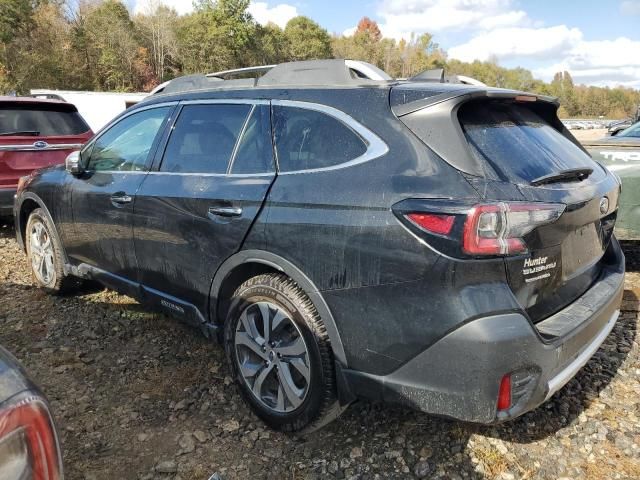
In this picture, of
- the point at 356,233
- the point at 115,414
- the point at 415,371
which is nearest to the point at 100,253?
the point at 115,414

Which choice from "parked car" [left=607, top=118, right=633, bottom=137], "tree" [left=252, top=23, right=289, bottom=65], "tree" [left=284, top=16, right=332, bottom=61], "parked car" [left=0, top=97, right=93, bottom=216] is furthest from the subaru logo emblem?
"tree" [left=284, top=16, right=332, bottom=61]

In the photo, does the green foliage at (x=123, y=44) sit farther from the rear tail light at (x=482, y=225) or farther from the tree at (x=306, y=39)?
the rear tail light at (x=482, y=225)

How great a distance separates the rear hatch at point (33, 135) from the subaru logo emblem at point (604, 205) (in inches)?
236

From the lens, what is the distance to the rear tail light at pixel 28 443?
3.49 feet

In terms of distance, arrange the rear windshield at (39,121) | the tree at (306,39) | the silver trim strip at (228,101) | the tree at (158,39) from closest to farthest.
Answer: the silver trim strip at (228,101) → the rear windshield at (39,121) → the tree at (158,39) → the tree at (306,39)

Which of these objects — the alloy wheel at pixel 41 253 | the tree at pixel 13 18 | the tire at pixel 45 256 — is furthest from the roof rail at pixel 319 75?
the tree at pixel 13 18

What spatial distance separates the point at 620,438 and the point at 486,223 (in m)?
1.54

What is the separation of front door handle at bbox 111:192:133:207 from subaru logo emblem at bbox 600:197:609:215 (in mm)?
2673

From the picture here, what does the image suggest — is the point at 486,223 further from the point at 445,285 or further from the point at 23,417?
the point at 23,417

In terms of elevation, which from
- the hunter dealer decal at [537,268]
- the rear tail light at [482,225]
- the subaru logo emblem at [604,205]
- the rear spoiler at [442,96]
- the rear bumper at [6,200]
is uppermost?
the rear spoiler at [442,96]

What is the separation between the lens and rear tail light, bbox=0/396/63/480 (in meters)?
1.06

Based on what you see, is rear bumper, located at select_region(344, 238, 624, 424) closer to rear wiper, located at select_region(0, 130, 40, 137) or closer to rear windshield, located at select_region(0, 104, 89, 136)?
rear wiper, located at select_region(0, 130, 40, 137)

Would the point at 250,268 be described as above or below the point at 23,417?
below

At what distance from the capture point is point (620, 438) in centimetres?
260
